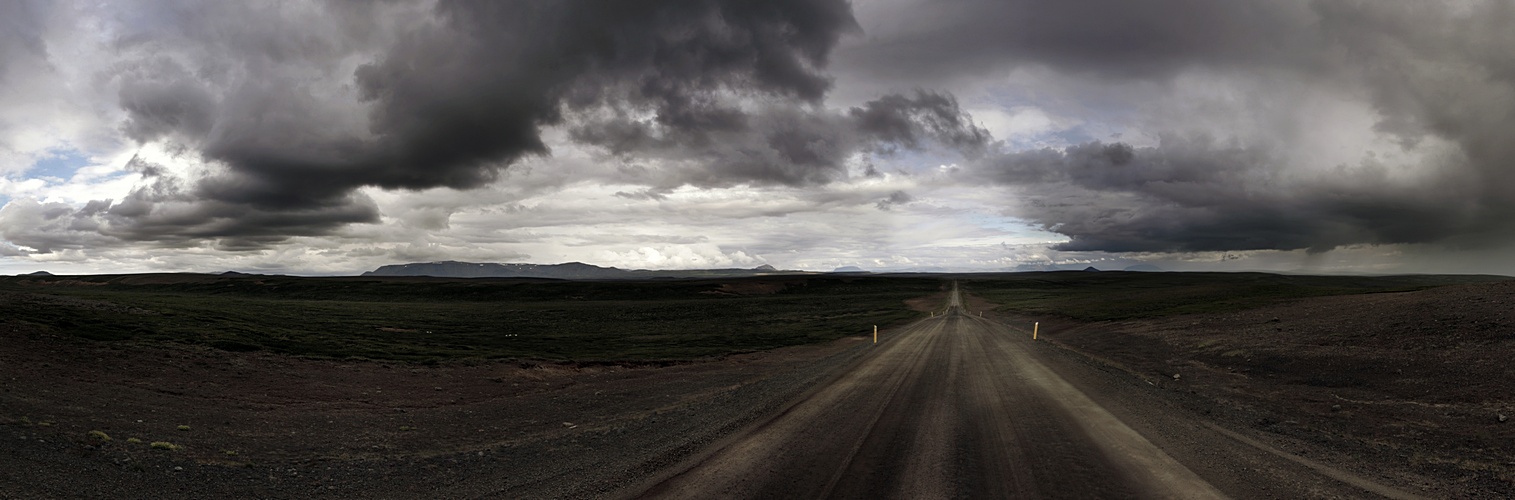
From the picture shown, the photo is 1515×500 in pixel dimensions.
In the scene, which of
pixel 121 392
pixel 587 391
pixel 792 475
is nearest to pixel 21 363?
pixel 121 392

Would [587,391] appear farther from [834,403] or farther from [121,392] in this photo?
[121,392]

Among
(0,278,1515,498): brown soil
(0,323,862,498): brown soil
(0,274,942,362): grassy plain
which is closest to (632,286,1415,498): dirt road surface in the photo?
(0,278,1515,498): brown soil

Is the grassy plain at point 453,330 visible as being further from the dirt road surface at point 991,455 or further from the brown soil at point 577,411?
the dirt road surface at point 991,455

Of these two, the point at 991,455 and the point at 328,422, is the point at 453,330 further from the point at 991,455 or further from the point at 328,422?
the point at 991,455

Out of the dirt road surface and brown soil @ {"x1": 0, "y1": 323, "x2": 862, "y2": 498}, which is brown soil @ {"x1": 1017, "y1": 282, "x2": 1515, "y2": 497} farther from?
brown soil @ {"x1": 0, "y1": 323, "x2": 862, "y2": 498}

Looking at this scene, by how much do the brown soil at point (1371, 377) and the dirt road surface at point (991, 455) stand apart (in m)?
1.74

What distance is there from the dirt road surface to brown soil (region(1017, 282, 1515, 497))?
5.71ft

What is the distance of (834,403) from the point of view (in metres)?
15.0

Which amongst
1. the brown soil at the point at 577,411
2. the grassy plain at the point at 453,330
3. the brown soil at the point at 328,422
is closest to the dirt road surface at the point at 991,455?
the brown soil at the point at 577,411

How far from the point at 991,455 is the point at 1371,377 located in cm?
1510

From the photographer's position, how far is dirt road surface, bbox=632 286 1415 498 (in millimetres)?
8477

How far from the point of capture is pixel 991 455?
33.1ft

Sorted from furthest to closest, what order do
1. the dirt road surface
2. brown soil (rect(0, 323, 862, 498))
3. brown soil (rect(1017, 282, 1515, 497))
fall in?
brown soil (rect(1017, 282, 1515, 497))
brown soil (rect(0, 323, 862, 498))
the dirt road surface

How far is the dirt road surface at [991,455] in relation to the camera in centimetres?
848
